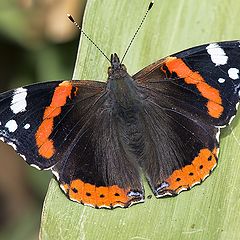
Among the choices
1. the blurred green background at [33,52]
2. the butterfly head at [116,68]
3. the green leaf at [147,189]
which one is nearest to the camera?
the green leaf at [147,189]

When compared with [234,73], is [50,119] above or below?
above

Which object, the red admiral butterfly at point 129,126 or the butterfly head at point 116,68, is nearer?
the red admiral butterfly at point 129,126

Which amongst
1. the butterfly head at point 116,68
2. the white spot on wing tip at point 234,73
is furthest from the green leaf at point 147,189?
the white spot on wing tip at point 234,73

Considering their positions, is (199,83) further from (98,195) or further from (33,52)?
(33,52)

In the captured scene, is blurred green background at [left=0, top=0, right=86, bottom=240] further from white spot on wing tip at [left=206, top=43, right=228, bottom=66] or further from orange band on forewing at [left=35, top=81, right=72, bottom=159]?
white spot on wing tip at [left=206, top=43, right=228, bottom=66]

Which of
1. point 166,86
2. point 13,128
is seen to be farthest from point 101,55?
point 13,128

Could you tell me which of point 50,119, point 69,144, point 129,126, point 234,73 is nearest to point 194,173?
point 129,126

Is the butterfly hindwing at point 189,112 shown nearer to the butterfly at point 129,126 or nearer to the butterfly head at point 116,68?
the butterfly at point 129,126
